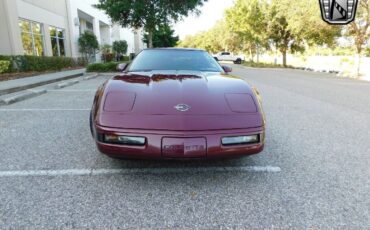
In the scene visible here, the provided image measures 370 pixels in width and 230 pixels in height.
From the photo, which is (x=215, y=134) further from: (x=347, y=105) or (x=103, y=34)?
(x=103, y=34)

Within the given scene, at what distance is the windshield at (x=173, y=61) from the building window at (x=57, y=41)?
55.1ft

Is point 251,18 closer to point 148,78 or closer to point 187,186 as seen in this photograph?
point 148,78

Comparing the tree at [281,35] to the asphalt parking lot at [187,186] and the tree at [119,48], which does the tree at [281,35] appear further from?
the asphalt parking lot at [187,186]

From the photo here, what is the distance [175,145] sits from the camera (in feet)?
7.72

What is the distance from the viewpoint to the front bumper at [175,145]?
2357 millimetres

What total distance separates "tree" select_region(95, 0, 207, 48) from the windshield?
13099 mm

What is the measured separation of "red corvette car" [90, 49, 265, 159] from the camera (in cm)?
238

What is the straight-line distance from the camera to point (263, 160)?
3217 mm

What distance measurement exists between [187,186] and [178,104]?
76 cm

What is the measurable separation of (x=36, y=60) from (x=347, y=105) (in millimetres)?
13563

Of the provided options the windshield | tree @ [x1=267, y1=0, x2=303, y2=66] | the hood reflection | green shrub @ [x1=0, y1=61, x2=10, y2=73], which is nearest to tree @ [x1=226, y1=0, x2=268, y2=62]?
tree @ [x1=267, y1=0, x2=303, y2=66]

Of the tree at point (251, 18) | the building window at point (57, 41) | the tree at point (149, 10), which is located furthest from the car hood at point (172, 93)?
the tree at point (251, 18)

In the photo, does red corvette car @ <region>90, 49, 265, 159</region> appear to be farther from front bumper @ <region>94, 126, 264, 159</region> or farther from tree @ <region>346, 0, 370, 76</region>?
tree @ <region>346, 0, 370, 76</region>

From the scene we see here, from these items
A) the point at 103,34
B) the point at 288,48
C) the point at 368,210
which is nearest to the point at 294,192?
the point at 368,210
